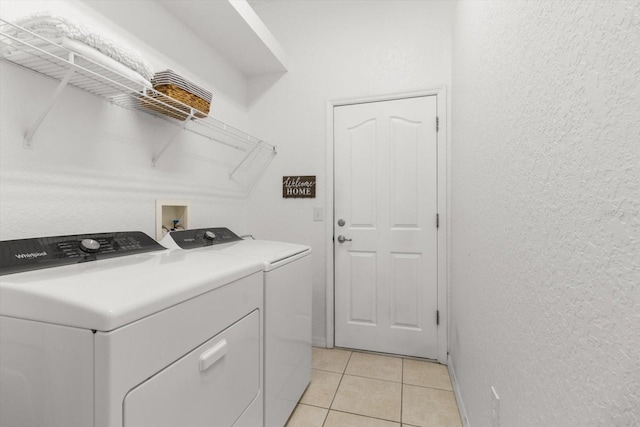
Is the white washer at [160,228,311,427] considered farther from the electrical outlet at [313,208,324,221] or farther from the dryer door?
the electrical outlet at [313,208,324,221]

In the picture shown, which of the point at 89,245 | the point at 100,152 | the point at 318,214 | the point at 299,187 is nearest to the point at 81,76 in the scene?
the point at 100,152

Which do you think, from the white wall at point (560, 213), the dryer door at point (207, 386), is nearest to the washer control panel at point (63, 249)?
the dryer door at point (207, 386)

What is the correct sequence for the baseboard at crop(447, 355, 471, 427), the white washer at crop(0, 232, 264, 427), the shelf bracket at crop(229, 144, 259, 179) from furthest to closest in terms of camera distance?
the shelf bracket at crop(229, 144, 259, 179) < the baseboard at crop(447, 355, 471, 427) < the white washer at crop(0, 232, 264, 427)

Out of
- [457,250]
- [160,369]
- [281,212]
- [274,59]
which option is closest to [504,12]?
[457,250]

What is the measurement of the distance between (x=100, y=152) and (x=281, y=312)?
1136 mm

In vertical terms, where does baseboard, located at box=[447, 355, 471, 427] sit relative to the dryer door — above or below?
below

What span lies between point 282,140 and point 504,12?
189cm

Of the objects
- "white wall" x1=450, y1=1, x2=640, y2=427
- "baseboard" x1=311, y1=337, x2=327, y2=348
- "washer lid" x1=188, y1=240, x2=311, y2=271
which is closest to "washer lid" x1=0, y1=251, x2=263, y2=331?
"washer lid" x1=188, y1=240, x2=311, y2=271

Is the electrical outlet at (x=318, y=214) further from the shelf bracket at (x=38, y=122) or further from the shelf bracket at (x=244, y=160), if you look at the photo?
the shelf bracket at (x=38, y=122)

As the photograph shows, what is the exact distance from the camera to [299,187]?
2.61 meters

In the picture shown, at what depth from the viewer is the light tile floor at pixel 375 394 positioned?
66.4 inches

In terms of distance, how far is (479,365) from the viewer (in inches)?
52.2

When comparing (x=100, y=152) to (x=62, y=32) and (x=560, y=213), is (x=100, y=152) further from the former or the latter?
(x=560, y=213)

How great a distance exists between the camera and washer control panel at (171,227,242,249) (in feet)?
5.35
